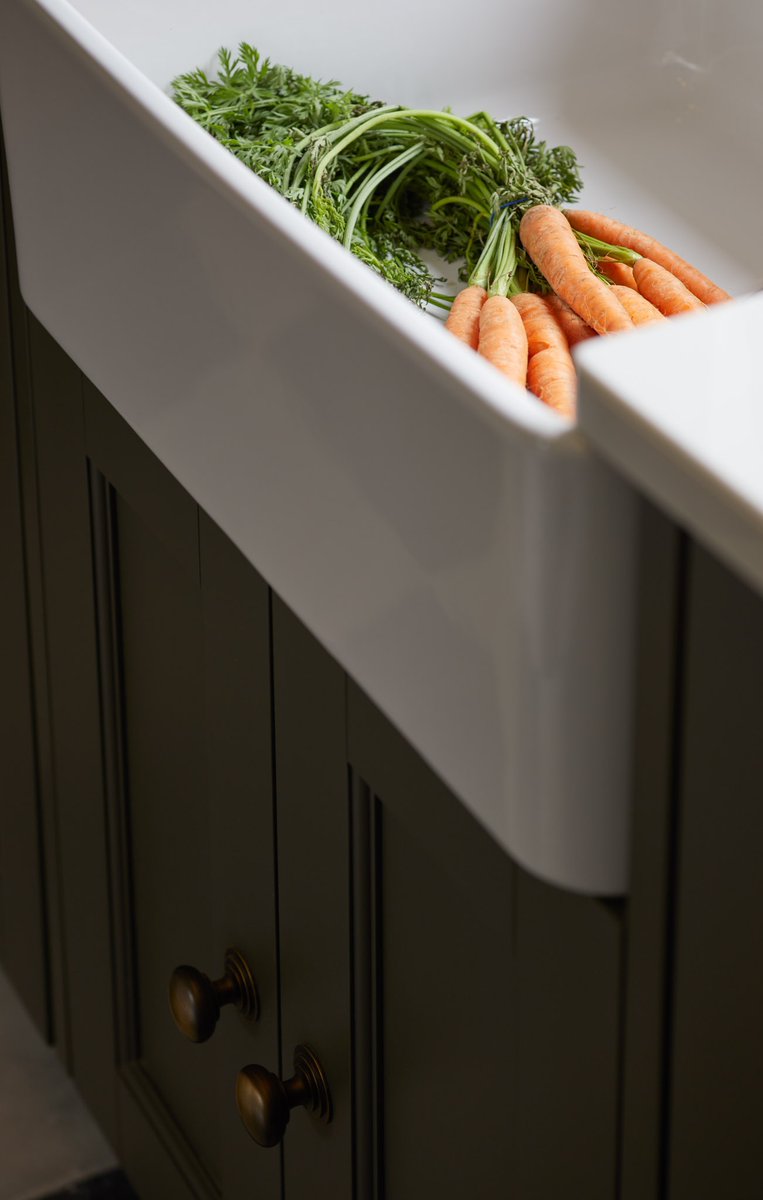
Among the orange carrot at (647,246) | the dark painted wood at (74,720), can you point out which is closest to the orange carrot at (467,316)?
the orange carrot at (647,246)

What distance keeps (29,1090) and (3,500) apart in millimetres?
672

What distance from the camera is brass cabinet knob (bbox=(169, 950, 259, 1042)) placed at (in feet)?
3.10

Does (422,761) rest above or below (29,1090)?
above

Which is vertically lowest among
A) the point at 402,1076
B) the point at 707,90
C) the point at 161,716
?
the point at 402,1076

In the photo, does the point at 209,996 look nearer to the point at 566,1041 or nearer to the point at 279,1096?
the point at 279,1096

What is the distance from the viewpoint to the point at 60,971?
138 centimetres

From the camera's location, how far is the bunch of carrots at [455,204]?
3.00 ft

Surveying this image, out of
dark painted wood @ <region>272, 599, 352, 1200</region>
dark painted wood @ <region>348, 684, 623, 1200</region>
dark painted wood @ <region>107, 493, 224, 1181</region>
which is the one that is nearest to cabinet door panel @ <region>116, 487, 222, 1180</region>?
dark painted wood @ <region>107, 493, 224, 1181</region>

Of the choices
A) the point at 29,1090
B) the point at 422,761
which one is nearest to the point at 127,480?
the point at 422,761

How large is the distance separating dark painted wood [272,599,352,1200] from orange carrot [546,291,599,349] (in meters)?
0.26

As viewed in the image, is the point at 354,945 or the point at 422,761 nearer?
the point at 422,761

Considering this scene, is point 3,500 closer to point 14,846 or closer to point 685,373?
point 14,846

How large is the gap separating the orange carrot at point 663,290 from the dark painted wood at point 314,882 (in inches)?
12.5

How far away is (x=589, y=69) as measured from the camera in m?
1.16
